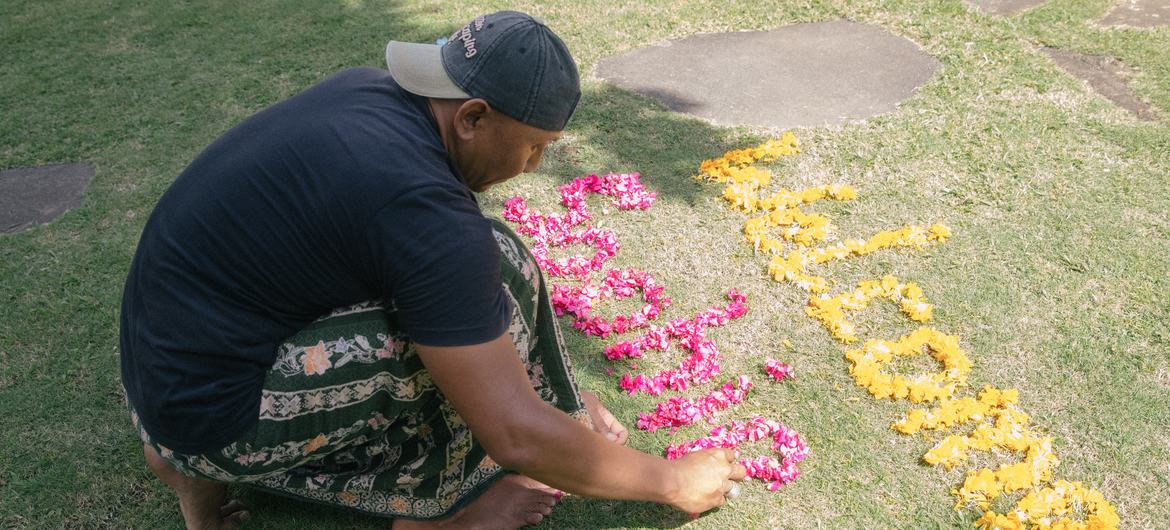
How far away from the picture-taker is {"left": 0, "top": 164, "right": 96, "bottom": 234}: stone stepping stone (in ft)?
13.0

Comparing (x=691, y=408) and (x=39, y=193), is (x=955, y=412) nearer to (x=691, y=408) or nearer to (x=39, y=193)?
(x=691, y=408)

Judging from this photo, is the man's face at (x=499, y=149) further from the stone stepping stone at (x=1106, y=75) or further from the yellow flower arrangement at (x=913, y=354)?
the stone stepping stone at (x=1106, y=75)

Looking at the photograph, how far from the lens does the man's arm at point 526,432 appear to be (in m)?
1.72

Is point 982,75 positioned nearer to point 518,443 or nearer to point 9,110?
point 518,443

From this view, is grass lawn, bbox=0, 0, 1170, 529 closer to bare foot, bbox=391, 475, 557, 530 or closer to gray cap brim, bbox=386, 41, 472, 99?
bare foot, bbox=391, 475, 557, 530

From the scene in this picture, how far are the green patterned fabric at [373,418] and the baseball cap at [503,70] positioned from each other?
44 cm

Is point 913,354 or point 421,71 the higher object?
point 421,71

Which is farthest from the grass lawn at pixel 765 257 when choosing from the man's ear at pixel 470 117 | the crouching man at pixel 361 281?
the man's ear at pixel 470 117

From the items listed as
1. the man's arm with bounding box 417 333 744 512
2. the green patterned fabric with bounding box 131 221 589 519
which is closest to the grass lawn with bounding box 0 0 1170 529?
the green patterned fabric with bounding box 131 221 589 519

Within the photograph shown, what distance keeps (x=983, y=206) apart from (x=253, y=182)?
3125mm

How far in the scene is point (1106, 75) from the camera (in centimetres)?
473

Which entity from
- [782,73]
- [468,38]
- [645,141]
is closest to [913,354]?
[645,141]

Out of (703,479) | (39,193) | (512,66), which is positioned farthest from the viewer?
(39,193)

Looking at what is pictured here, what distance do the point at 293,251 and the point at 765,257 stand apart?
Answer: 2.22 metres
